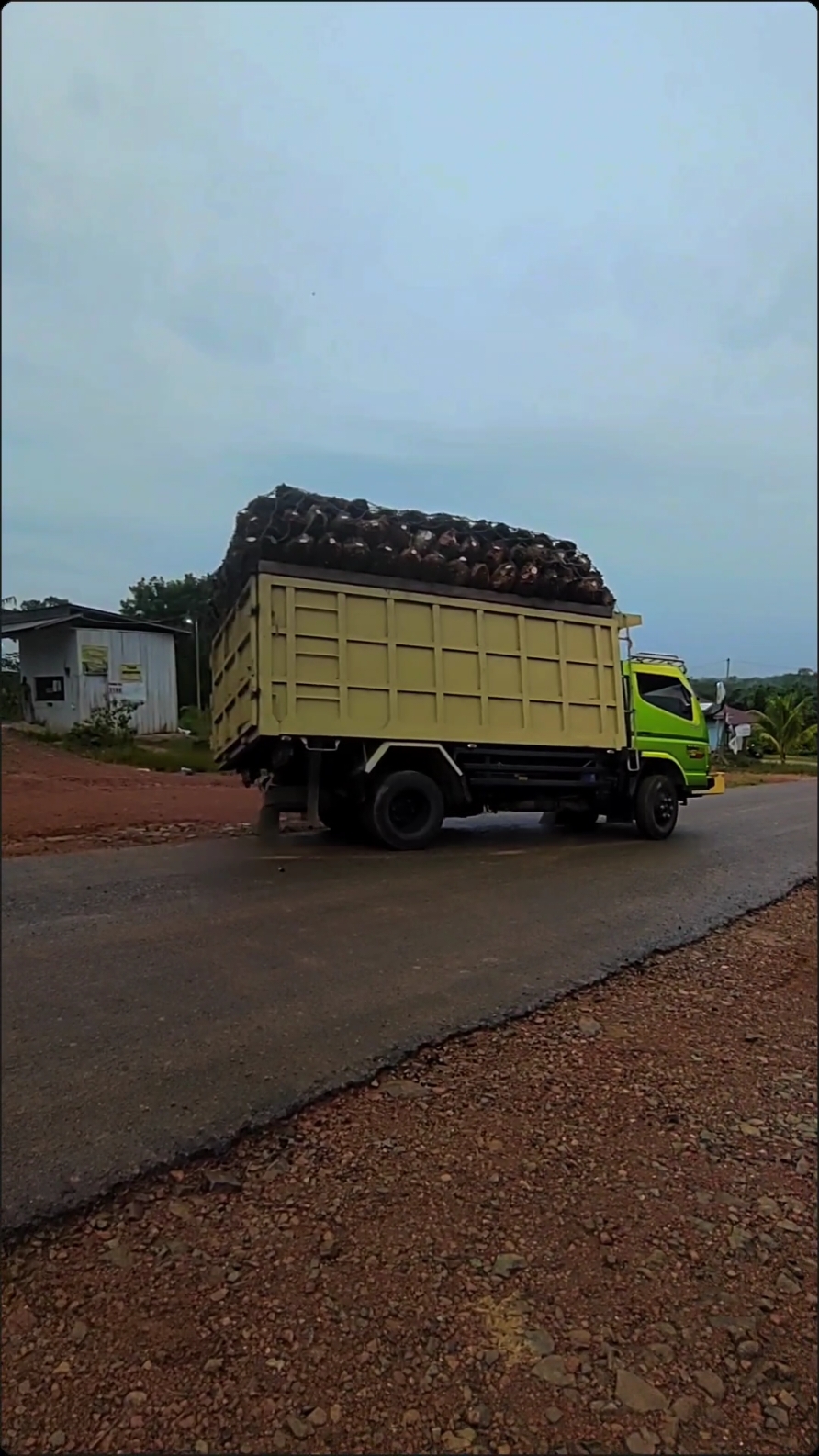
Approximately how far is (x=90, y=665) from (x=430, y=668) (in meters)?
3.90

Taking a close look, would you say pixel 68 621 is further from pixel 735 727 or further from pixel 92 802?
pixel 735 727

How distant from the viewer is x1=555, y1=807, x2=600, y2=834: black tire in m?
7.80

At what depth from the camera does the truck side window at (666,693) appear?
7.57 m

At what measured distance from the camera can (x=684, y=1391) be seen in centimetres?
155

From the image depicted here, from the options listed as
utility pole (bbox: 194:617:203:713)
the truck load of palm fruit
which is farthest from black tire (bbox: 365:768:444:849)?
utility pole (bbox: 194:617:203:713)

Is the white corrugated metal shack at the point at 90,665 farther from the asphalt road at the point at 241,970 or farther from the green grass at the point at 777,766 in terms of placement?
the green grass at the point at 777,766

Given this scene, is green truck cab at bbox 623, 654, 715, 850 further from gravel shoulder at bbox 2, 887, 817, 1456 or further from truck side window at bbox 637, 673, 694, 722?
gravel shoulder at bbox 2, 887, 817, 1456

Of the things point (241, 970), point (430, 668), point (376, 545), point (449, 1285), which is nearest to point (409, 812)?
point (430, 668)

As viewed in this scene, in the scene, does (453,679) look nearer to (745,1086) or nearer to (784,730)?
(784,730)

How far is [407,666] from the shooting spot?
484 cm

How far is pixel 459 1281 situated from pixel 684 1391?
462 millimetres

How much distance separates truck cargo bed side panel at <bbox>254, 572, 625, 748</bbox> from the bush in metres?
0.44

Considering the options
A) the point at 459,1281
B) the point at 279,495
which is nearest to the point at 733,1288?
the point at 459,1281

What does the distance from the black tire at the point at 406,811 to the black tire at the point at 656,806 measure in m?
2.13
